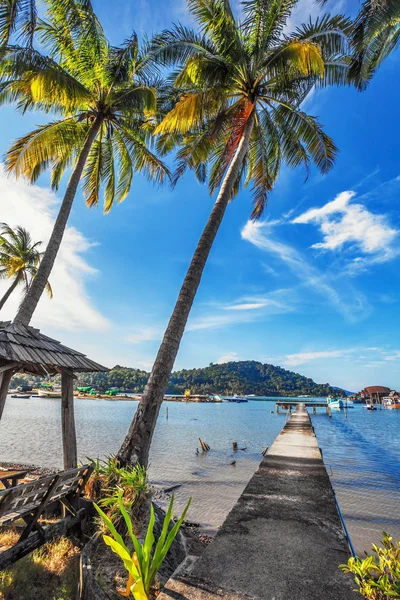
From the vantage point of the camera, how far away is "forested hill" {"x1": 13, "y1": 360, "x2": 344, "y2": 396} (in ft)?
445

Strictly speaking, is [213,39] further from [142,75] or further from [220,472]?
[220,472]

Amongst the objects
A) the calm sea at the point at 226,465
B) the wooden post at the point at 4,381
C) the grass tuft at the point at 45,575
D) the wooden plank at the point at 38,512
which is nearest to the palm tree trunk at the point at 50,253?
the wooden post at the point at 4,381

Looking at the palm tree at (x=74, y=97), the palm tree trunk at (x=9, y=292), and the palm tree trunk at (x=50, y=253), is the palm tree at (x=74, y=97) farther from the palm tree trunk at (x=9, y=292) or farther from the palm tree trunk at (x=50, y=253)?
the palm tree trunk at (x=9, y=292)

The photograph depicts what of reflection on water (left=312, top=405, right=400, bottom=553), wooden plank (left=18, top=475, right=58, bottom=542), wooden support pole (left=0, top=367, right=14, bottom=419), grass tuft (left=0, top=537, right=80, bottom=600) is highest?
wooden support pole (left=0, top=367, right=14, bottom=419)

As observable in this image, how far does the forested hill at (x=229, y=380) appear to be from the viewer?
13575cm

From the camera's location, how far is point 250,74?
9.30 m

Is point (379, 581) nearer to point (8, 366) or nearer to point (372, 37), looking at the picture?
point (8, 366)

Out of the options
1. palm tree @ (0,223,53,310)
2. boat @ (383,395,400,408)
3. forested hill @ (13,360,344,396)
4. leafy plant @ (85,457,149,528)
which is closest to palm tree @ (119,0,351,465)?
leafy plant @ (85,457,149,528)

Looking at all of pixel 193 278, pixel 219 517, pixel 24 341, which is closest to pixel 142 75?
pixel 193 278

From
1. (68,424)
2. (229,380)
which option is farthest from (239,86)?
(229,380)

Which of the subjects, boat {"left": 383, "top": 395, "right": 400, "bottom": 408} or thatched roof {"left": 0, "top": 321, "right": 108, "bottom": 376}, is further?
boat {"left": 383, "top": 395, "right": 400, "bottom": 408}

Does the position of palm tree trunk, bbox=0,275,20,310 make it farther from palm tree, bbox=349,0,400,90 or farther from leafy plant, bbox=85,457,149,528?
Answer: palm tree, bbox=349,0,400,90

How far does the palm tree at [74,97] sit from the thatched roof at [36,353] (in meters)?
1.26

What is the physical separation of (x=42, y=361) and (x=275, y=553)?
507 cm
